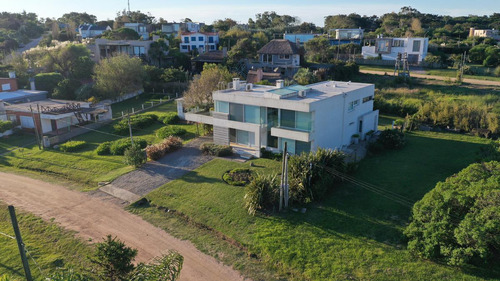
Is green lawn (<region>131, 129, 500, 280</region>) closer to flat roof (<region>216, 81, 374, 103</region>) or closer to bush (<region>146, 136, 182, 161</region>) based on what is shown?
bush (<region>146, 136, 182, 161</region>)

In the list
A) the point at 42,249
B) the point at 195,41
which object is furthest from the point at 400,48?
the point at 42,249

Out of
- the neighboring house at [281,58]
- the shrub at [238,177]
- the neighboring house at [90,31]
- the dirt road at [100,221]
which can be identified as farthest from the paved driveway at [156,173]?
the neighboring house at [90,31]

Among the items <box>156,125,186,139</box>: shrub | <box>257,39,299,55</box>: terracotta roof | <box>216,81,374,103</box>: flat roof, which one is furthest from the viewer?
<box>257,39,299,55</box>: terracotta roof

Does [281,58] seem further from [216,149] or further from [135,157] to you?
[135,157]

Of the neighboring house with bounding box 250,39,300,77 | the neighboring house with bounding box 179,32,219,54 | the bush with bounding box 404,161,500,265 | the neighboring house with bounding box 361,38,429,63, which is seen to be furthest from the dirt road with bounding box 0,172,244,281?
the neighboring house with bounding box 361,38,429,63

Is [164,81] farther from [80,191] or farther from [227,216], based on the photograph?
[227,216]

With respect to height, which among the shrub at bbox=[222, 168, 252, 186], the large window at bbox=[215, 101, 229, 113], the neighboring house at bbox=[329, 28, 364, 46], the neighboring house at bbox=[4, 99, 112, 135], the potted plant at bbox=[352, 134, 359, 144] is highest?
the neighboring house at bbox=[329, 28, 364, 46]
